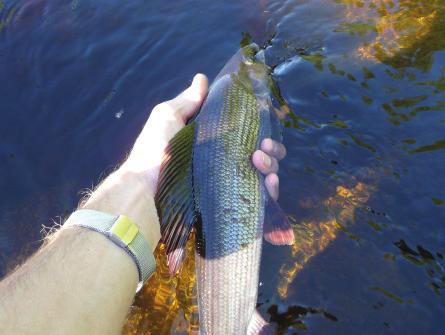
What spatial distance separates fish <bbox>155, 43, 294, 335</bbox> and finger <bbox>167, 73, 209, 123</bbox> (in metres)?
0.58

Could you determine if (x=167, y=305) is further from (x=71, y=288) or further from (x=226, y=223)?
(x=226, y=223)

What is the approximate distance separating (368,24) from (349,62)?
0.91 m

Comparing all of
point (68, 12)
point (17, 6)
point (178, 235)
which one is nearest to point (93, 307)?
point (178, 235)

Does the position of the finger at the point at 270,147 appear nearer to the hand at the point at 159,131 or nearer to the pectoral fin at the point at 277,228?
the pectoral fin at the point at 277,228

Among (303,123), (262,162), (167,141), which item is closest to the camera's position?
(262,162)

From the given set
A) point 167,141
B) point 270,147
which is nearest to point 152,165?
point 167,141

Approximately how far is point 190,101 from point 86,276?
1.85 m

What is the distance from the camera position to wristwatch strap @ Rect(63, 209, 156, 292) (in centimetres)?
298

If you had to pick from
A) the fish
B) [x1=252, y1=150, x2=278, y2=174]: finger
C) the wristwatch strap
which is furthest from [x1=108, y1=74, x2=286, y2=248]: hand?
the wristwatch strap

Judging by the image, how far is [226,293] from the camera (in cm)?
272

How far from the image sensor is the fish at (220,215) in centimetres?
272

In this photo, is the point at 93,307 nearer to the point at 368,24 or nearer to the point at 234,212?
the point at 234,212

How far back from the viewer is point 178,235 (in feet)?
8.95

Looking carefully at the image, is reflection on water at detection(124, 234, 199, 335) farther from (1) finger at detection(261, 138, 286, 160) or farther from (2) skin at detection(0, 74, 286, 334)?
(1) finger at detection(261, 138, 286, 160)
